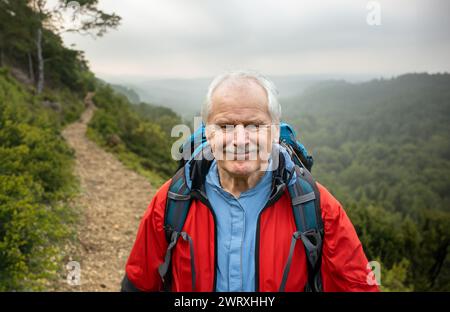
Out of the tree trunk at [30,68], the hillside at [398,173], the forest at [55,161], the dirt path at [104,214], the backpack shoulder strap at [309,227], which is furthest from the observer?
the tree trunk at [30,68]

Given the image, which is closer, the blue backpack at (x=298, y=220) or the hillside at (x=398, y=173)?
the blue backpack at (x=298, y=220)

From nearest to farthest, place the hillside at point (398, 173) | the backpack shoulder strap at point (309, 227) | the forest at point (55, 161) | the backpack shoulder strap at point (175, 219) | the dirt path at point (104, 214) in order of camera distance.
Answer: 1. the backpack shoulder strap at point (309, 227)
2. the backpack shoulder strap at point (175, 219)
3. the forest at point (55, 161)
4. the dirt path at point (104, 214)
5. the hillside at point (398, 173)

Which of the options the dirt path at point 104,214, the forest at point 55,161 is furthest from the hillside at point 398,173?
the dirt path at point 104,214

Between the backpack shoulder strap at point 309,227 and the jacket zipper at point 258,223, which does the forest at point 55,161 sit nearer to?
the jacket zipper at point 258,223

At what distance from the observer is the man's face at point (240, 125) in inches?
68.2

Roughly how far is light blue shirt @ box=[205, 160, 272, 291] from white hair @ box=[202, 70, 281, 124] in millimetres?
386

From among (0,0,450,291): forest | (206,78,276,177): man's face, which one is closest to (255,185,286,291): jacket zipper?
(206,78,276,177): man's face

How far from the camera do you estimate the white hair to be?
5.80ft

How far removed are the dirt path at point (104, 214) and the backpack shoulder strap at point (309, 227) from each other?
3980 mm

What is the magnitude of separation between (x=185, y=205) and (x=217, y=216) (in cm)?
19

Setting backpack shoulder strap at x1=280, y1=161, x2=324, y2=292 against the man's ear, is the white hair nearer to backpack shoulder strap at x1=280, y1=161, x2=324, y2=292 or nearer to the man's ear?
the man's ear

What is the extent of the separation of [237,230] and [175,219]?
35 cm

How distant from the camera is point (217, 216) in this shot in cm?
183

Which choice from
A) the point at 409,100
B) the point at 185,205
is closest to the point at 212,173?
the point at 185,205
